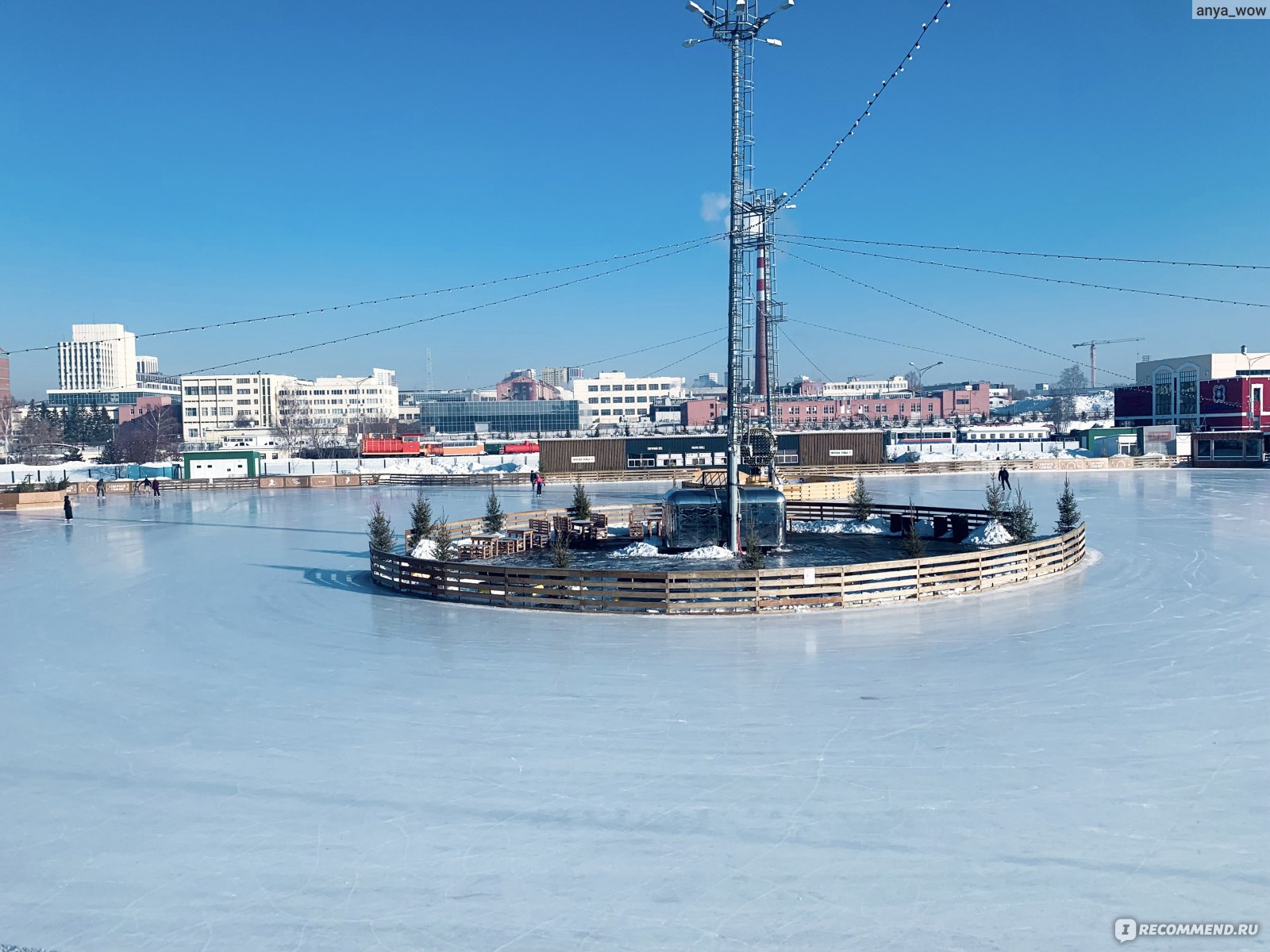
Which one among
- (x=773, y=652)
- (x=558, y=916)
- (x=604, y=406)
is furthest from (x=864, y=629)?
(x=604, y=406)

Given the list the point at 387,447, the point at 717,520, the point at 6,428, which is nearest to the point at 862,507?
the point at 717,520

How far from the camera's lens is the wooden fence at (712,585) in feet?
52.2

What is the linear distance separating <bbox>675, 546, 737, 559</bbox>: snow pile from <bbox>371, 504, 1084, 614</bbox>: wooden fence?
4.20 meters

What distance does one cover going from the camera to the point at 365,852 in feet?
22.5

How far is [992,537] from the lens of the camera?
21.9m

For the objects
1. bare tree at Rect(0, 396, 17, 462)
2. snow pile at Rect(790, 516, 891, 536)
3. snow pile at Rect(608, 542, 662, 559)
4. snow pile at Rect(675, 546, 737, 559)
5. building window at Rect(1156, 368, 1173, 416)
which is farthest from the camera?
bare tree at Rect(0, 396, 17, 462)

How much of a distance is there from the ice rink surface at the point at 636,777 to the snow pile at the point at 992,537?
545 cm

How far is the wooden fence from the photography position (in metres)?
15.9

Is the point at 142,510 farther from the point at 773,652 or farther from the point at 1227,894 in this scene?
the point at 1227,894

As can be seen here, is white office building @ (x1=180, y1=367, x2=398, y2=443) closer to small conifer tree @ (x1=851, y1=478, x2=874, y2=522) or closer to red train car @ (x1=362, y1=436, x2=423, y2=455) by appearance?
red train car @ (x1=362, y1=436, x2=423, y2=455)

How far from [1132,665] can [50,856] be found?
476 inches

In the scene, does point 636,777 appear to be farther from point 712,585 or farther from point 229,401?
point 229,401

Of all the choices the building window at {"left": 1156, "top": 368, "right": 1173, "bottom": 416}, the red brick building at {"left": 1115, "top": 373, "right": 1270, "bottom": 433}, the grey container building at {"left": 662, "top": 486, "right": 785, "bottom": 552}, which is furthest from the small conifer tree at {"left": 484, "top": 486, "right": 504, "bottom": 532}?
the building window at {"left": 1156, "top": 368, "right": 1173, "bottom": 416}

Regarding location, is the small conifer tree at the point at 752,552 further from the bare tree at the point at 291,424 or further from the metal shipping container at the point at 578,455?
the bare tree at the point at 291,424
